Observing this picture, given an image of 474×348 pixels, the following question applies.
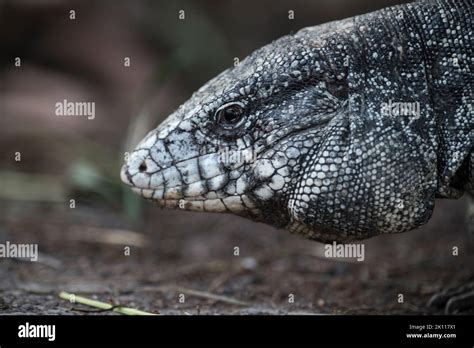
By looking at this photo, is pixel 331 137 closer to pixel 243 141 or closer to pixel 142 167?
pixel 243 141

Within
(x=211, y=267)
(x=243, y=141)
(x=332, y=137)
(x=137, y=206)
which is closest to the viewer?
(x=332, y=137)

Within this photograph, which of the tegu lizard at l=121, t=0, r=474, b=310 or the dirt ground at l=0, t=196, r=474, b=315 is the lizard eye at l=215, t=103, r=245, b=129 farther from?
the dirt ground at l=0, t=196, r=474, b=315

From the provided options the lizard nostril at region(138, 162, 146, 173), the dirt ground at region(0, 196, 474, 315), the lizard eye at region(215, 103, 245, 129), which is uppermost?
the lizard eye at region(215, 103, 245, 129)

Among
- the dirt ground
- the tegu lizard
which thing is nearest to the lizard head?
the tegu lizard

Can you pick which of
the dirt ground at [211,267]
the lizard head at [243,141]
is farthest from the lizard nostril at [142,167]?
the dirt ground at [211,267]

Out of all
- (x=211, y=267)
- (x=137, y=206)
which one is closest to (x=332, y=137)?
(x=211, y=267)

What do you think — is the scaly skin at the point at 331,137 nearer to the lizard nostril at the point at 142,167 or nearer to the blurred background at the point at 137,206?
the lizard nostril at the point at 142,167

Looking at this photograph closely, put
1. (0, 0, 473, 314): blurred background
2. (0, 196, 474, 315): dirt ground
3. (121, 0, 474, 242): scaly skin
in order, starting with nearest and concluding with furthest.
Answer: (121, 0, 474, 242): scaly skin, (0, 196, 474, 315): dirt ground, (0, 0, 473, 314): blurred background
